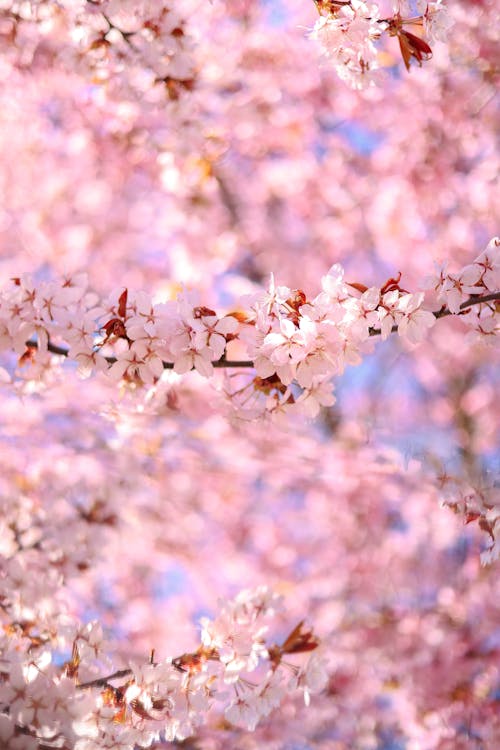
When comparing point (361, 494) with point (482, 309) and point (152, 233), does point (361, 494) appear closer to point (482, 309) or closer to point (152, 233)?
point (152, 233)

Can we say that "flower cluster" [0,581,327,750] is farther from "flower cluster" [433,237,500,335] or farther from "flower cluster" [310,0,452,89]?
"flower cluster" [310,0,452,89]

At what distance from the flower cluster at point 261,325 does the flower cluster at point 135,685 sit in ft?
2.61

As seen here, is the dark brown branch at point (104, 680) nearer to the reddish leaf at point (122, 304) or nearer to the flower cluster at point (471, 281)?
the reddish leaf at point (122, 304)

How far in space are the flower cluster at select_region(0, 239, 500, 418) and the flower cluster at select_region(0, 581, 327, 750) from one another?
0.80m

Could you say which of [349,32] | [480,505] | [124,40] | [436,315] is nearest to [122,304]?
[436,315]

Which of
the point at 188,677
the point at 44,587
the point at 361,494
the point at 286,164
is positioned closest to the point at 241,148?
the point at 286,164

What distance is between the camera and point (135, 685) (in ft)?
6.17

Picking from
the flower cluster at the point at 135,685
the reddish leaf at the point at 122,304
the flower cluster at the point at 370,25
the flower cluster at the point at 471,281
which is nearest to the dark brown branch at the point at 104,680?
the flower cluster at the point at 135,685

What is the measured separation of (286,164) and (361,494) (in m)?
3.41

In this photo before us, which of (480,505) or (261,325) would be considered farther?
(480,505)

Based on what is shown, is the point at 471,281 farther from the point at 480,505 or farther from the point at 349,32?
the point at 349,32

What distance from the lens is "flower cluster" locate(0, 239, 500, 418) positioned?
1610 mm

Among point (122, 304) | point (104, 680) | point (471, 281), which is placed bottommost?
point (104, 680)

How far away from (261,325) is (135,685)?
110 centimetres
